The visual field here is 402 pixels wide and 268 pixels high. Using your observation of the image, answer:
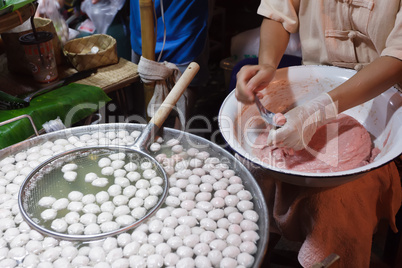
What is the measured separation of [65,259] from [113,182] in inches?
12.0

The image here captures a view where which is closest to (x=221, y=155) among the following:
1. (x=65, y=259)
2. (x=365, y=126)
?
(x=65, y=259)

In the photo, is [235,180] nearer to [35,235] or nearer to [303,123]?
[303,123]

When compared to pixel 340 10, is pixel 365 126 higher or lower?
lower

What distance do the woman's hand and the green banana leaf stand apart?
2.61ft

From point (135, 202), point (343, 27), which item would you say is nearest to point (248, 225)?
point (135, 202)

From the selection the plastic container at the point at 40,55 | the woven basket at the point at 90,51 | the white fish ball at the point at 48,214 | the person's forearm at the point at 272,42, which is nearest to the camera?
the white fish ball at the point at 48,214

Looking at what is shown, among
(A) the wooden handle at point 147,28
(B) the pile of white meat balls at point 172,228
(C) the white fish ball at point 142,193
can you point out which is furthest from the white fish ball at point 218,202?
(A) the wooden handle at point 147,28

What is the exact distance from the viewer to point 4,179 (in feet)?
3.81

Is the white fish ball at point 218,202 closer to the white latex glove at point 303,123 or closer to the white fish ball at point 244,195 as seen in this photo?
the white fish ball at point 244,195

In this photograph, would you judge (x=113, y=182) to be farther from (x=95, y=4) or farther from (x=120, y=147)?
(x=95, y=4)

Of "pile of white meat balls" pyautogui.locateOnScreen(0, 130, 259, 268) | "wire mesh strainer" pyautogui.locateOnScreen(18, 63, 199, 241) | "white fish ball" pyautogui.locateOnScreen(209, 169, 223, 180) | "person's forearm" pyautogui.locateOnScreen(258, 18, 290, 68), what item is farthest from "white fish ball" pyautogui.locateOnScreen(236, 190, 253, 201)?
"person's forearm" pyautogui.locateOnScreen(258, 18, 290, 68)

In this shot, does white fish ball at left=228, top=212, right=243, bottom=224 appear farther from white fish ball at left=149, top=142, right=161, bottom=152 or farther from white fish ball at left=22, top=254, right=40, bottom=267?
white fish ball at left=22, top=254, right=40, bottom=267

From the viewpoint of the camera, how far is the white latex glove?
1159 mm

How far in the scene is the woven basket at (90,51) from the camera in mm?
1974
